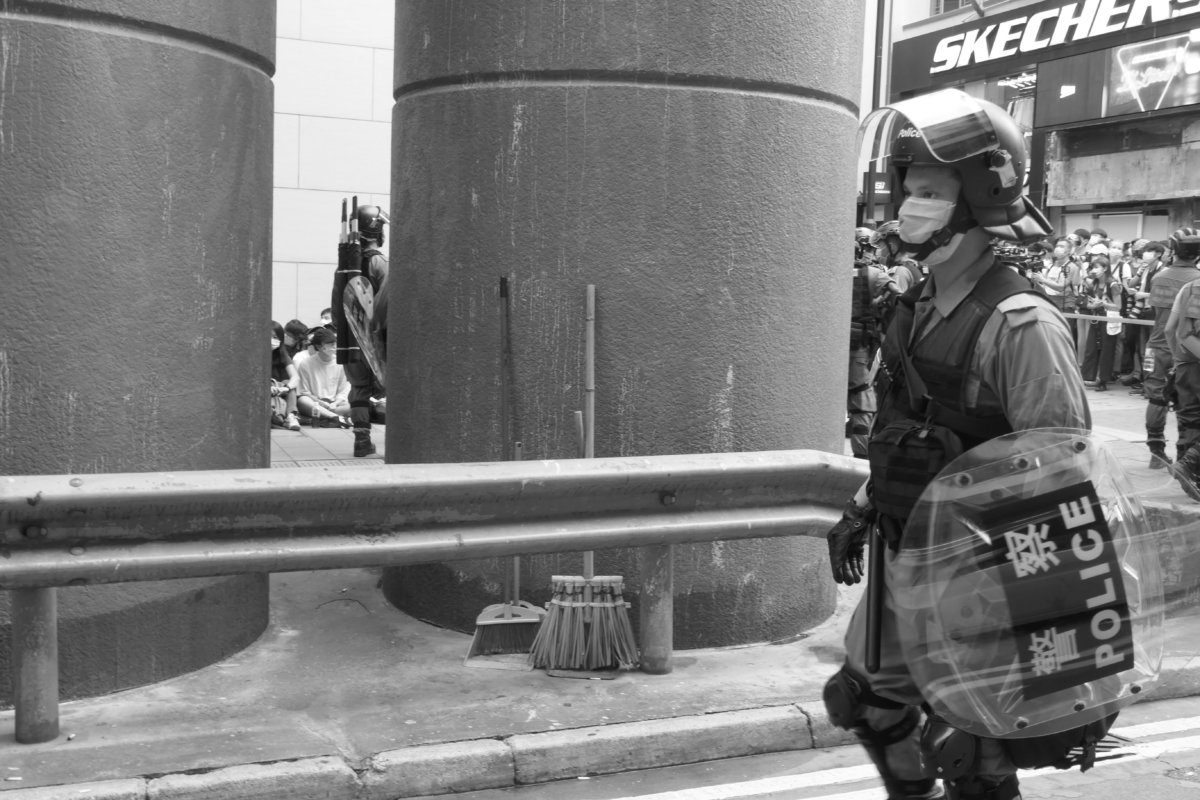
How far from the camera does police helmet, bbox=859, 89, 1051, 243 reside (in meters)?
3.24

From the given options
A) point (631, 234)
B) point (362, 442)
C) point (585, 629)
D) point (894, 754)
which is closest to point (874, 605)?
point (894, 754)

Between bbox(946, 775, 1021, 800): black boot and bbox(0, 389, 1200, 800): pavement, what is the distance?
24.0 inches

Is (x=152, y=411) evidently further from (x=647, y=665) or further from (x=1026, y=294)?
(x=1026, y=294)

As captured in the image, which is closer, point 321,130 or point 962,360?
point 962,360

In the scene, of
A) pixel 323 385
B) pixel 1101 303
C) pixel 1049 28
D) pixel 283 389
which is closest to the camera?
pixel 283 389

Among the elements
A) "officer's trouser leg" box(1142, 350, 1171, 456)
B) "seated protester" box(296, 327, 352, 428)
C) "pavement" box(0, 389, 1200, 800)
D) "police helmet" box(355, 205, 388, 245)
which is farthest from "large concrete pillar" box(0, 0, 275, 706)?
"officer's trouser leg" box(1142, 350, 1171, 456)

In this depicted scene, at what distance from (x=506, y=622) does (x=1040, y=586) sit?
3009 millimetres

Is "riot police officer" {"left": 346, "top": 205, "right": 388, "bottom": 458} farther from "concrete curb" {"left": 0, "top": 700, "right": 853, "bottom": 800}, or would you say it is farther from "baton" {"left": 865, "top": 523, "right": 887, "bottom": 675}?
"baton" {"left": 865, "top": 523, "right": 887, "bottom": 675}

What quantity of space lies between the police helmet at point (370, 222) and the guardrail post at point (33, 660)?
22.7 feet

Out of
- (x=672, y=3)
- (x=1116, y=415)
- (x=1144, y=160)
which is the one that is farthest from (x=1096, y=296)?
(x=672, y=3)

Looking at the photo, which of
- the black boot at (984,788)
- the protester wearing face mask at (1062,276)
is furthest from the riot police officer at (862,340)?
the black boot at (984,788)

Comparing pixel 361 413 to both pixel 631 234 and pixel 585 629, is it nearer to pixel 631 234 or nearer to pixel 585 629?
pixel 631 234

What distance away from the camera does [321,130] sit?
1664cm

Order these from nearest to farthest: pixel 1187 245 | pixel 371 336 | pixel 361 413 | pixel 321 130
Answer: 1. pixel 371 336
2. pixel 1187 245
3. pixel 361 413
4. pixel 321 130
